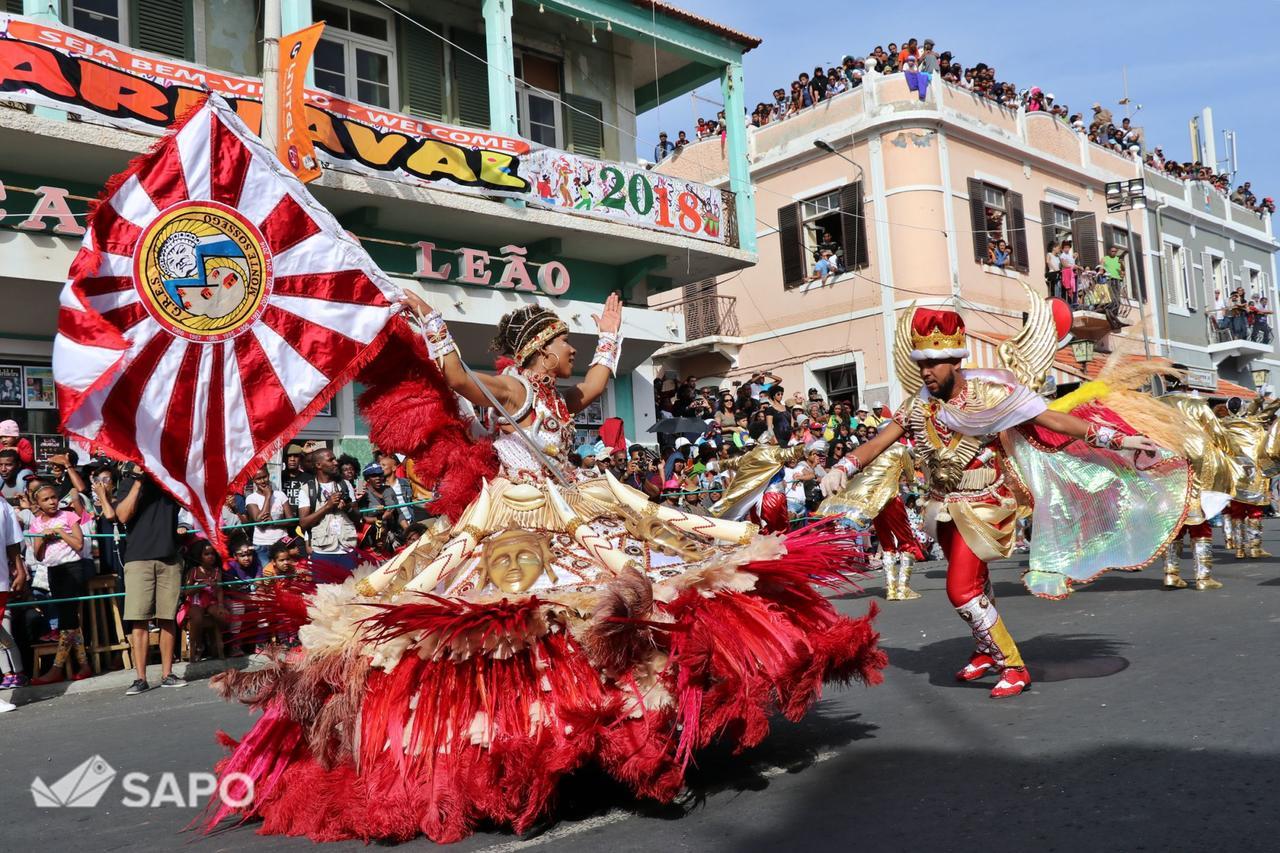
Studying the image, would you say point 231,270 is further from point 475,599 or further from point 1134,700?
point 1134,700

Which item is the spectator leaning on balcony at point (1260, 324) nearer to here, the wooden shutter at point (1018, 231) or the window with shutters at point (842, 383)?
the wooden shutter at point (1018, 231)

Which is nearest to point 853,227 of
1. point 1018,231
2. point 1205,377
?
point 1018,231

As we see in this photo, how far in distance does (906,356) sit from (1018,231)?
70.4 ft

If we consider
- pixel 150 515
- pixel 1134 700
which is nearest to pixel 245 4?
pixel 150 515

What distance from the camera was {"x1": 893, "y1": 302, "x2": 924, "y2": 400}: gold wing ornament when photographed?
581 centimetres

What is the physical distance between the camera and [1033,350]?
6176 mm

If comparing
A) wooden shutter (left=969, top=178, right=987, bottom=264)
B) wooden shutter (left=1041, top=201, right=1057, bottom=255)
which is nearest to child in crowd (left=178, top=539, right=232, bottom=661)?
wooden shutter (left=969, top=178, right=987, bottom=264)

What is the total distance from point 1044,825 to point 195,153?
4.21 m

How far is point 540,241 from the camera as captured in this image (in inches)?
655

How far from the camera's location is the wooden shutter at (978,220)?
2438cm

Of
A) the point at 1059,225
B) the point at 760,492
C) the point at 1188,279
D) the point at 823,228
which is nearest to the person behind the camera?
the point at 760,492

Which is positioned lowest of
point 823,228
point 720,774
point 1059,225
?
point 720,774

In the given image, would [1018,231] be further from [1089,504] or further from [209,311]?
[209,311]

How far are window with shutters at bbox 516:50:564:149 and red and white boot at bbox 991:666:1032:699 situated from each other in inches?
539
